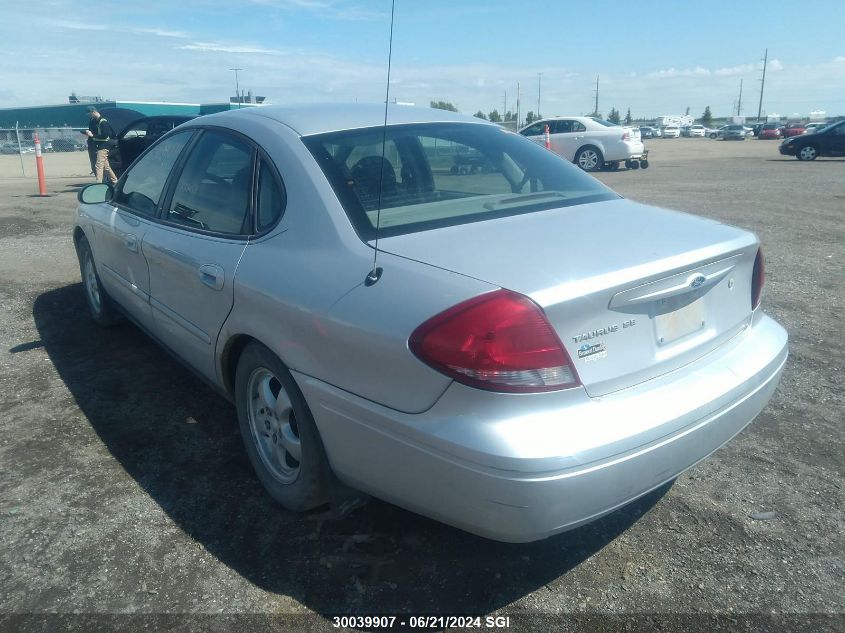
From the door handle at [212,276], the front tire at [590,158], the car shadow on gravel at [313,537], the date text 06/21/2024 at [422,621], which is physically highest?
the front tire at [590,158]

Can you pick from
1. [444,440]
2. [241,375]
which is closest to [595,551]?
[444,440]

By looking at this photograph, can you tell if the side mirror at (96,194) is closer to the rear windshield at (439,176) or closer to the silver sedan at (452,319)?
the silver sedan at (452,319)

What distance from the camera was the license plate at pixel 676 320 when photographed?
2465 mm

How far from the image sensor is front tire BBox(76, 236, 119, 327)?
526cm

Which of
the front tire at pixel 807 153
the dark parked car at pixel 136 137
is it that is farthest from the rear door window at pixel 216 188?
the front tire at pixel 807 153

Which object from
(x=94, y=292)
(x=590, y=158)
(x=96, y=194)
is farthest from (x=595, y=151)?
(x=96, y=194)

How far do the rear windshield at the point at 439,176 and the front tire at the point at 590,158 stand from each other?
18.0 m

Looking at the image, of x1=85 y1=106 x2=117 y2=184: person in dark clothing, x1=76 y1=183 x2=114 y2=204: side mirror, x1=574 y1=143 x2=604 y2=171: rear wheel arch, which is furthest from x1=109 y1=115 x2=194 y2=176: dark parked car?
x1=574 y1=143 x2=604 y2=171: rear wheel arch

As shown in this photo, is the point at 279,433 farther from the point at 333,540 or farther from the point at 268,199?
the point at 268,199

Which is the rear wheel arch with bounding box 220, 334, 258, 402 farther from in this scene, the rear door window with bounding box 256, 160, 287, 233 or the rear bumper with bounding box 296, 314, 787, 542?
the rear bumper with bounding box 296, 314, 787, 542

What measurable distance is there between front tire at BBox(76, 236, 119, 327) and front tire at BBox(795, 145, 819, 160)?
25674mm

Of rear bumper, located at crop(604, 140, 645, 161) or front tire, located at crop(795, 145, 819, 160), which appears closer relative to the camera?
rear bumper, located at crop(604, 140, 645, 161)

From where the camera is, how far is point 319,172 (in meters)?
2.88

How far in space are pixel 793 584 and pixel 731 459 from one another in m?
0.95
